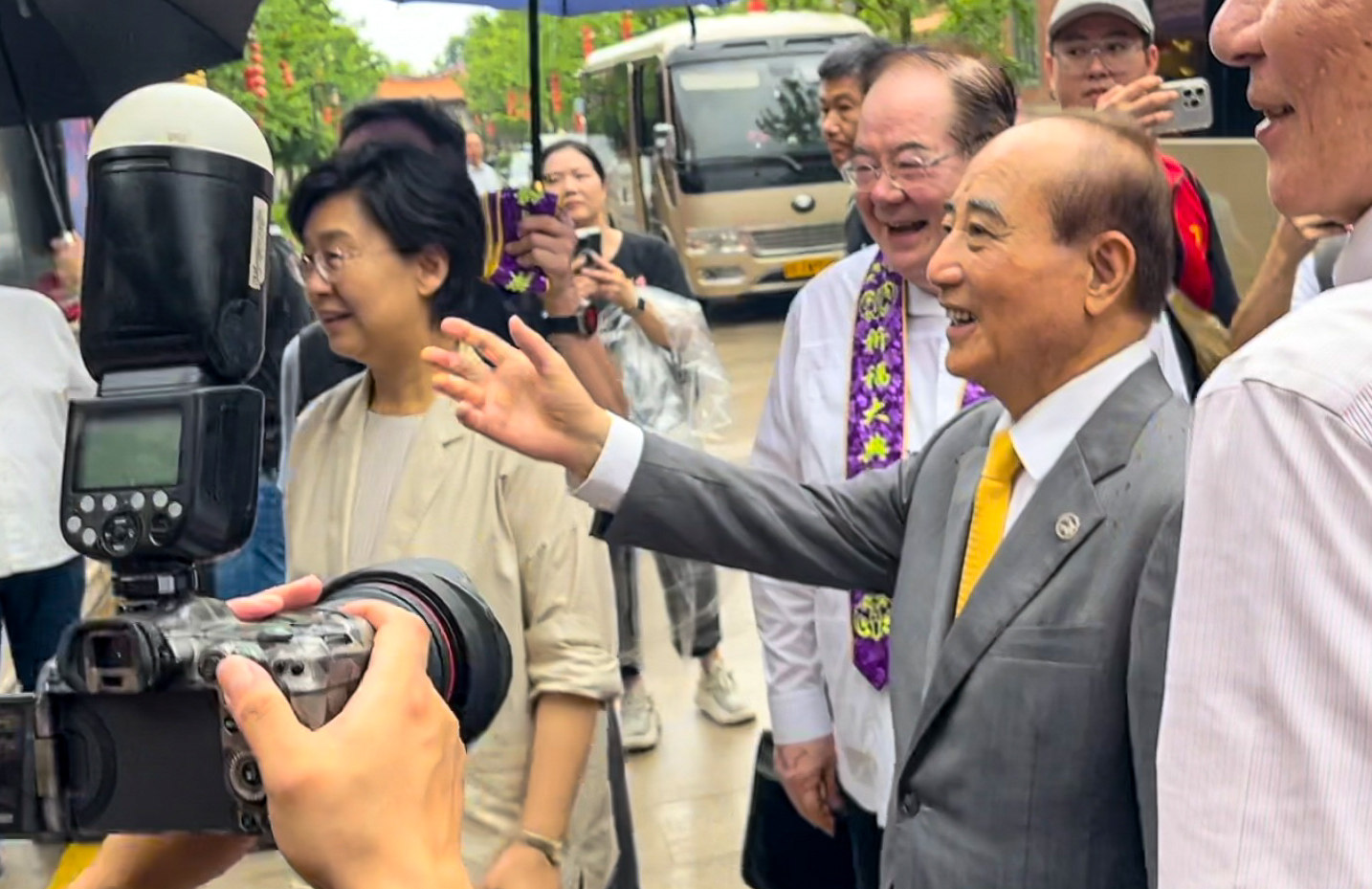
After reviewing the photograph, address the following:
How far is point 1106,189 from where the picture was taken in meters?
1.68

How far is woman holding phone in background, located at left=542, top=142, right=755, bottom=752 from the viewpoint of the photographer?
4605 mm

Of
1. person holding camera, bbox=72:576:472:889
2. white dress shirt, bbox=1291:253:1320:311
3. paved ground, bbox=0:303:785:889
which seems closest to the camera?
person holding camera, bbox=72:576:472:889

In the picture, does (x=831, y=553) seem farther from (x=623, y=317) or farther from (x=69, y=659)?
(x=623, y=317)

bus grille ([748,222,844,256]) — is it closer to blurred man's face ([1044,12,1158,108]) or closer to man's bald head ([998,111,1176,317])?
blurred man's face ([1044,12,1158,108])

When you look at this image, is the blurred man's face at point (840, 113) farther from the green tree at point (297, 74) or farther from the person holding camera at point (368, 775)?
the green tree at point (297, 74)

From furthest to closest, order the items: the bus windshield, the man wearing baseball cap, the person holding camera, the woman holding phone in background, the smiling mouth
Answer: the bus windshield < the woman holding phone in background < the man wearing baseball cap < the smiling mouth < the person holding camera

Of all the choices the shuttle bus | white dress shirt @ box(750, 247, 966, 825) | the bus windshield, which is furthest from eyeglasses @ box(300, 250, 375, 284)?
the bus windshield

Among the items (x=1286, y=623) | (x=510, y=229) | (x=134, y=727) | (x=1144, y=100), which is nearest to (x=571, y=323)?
(x=510, y=229)

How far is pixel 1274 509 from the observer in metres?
0.92

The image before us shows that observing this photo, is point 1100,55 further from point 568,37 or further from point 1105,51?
point 568,37

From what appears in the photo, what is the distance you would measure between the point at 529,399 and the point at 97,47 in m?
2.16

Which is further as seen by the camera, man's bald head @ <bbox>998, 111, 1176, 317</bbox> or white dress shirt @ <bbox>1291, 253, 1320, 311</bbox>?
white dress shirt @ <bbox>1291, 253, 1320, 311</bbox>

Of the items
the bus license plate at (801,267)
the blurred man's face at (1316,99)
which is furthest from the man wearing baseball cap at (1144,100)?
the bus license plate at (801,267)

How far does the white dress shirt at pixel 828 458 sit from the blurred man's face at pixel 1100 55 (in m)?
1.00
